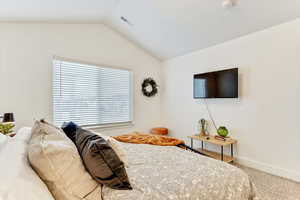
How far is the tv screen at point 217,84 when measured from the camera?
9.70 ft

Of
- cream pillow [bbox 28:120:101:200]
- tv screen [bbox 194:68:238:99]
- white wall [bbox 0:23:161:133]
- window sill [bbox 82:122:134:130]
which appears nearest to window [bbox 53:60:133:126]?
window sill [bbox 82:122:134:130]

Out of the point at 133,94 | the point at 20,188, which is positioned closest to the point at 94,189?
the point at 20,188

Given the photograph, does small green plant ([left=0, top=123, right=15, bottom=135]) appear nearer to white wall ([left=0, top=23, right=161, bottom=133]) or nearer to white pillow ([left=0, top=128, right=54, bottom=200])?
white wall ([left=0, top=23, right=161, bottom=133])

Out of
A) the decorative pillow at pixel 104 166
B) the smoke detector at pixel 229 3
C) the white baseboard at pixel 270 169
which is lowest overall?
the white baseboard at pixel 270 169

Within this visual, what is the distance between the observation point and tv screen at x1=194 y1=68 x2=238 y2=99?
296 centimetres

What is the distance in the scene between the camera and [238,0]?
7.65 ft

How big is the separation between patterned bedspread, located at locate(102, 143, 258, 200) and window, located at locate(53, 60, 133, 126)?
87.1 inches

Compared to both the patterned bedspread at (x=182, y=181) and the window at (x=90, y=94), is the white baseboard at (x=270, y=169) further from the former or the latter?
the window at (x=90, y=94)

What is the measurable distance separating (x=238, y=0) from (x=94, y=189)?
2851 mm

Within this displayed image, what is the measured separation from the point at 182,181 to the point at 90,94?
291 cm

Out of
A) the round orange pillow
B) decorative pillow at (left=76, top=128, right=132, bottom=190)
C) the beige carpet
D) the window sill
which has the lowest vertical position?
the beige carpet

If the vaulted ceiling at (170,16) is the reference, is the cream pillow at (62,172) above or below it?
below

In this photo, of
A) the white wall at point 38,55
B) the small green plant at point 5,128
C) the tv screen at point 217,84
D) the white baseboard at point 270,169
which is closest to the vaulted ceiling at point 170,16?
the white wall at point 38,55

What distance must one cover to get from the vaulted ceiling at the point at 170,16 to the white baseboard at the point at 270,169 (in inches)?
88.4
